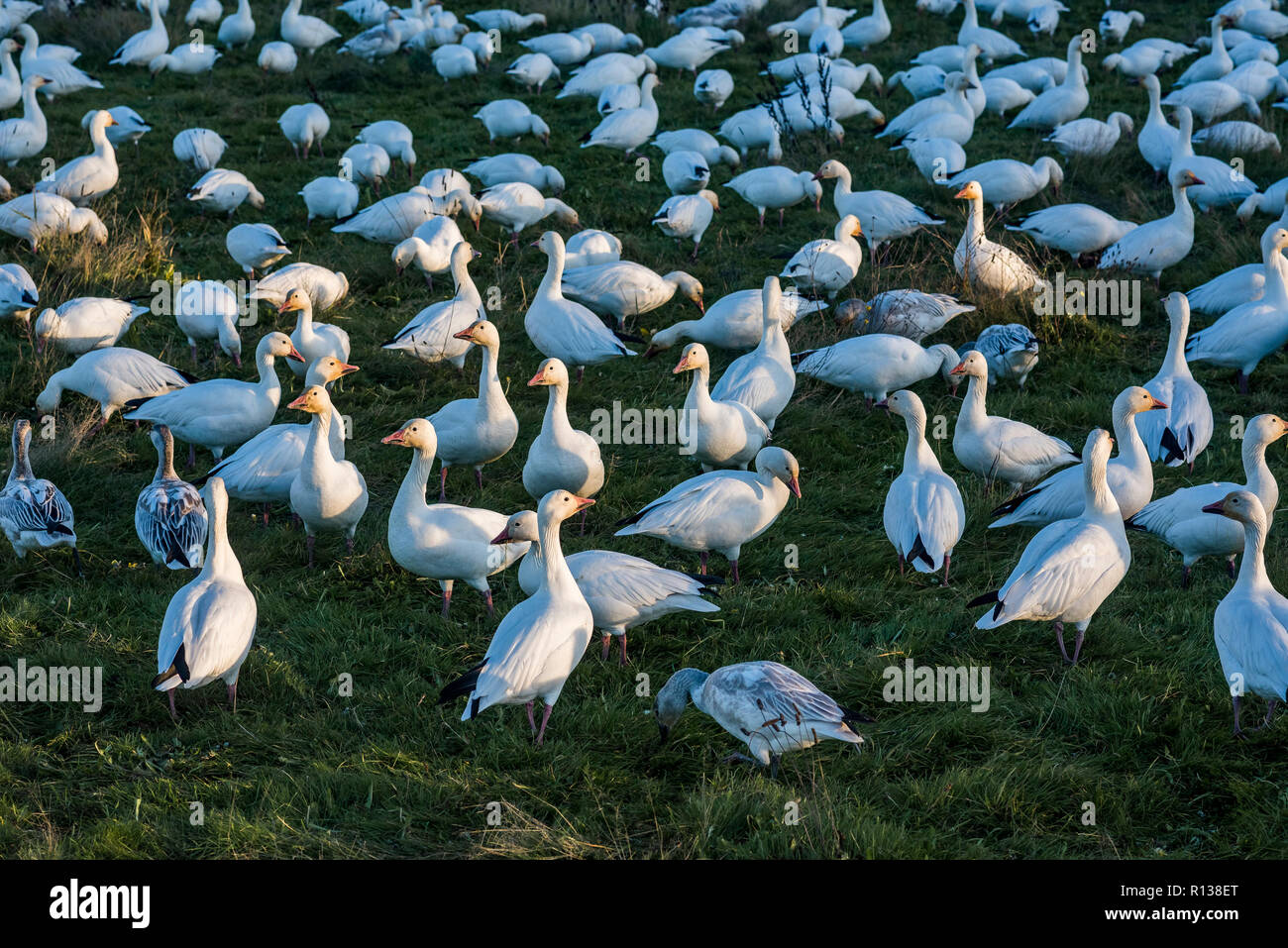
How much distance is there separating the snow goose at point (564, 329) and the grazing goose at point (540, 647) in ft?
10.9

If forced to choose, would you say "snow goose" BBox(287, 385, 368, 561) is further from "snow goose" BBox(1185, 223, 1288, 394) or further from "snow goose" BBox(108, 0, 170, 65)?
"snow goose" BBox(108, 0, 170, 65)

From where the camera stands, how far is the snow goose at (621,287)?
31.5ft

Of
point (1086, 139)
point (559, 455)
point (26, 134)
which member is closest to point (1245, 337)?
point (559, 455)

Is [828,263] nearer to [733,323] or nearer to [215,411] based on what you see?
[733,323]

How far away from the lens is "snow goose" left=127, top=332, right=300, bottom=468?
7637 mm

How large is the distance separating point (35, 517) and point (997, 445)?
5.45m

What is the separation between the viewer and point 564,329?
8844 millimetres

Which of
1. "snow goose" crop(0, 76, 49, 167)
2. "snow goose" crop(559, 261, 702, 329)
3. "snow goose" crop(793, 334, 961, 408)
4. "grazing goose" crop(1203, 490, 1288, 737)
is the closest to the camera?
"grazing goose" crop(1203, 490, 1288, 737)

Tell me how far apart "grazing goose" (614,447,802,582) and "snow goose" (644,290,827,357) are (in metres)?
2.66

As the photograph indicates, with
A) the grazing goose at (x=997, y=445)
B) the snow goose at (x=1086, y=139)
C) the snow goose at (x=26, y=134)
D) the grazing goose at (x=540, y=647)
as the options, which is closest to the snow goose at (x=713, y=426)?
the grazing goose at (x=997, y=445)

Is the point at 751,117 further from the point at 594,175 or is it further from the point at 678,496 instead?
the point at 678,496

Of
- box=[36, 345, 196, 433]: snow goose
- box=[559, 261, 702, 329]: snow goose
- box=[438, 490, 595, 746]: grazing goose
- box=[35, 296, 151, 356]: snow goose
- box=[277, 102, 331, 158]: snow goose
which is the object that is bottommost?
box=[438, 490, 595, 746]: grazing goose

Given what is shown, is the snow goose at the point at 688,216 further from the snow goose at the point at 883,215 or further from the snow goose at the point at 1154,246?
the snow goose at the point at 1154,246

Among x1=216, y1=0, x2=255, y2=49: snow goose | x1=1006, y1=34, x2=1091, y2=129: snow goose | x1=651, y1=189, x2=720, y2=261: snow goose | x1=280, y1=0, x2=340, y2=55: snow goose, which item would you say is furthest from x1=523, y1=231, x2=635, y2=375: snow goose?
x1=216, y1=0, x2=255, y2=49: snow goose
